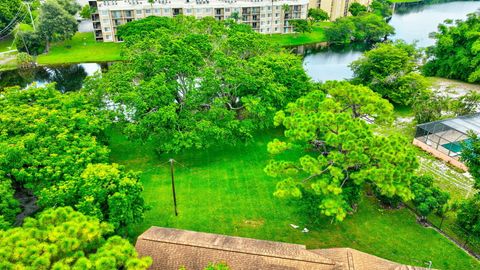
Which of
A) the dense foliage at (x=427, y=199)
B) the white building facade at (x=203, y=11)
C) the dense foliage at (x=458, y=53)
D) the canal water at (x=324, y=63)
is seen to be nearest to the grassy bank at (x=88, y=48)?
the canal water at (x=324, y=63)

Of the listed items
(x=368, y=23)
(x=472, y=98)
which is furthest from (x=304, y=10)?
(x=472, y=98)

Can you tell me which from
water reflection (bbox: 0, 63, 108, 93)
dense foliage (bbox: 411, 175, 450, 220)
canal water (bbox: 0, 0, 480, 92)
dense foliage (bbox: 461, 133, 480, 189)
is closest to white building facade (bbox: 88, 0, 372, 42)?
canal water (bbox: 0, 0, 480, 92)

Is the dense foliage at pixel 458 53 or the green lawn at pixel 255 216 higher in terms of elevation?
the dense foliage at pixel 458 53

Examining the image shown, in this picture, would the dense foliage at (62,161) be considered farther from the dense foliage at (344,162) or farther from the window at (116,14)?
the window at (116,14)

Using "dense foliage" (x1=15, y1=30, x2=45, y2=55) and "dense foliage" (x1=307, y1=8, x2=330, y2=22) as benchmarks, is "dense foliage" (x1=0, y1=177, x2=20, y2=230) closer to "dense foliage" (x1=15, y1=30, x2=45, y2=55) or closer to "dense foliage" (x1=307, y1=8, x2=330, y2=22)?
"dense foliage" (x1=15, y1=30, x2=45, y2=55)

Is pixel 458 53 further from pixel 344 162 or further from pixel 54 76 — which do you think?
pixel 54 76
